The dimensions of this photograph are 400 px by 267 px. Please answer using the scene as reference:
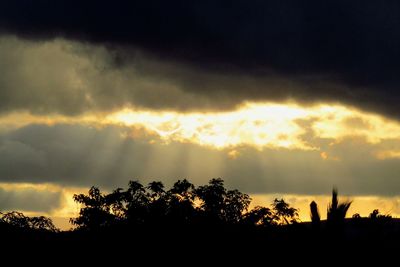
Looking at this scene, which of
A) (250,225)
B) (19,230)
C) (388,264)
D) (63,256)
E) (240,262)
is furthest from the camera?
(19,230)

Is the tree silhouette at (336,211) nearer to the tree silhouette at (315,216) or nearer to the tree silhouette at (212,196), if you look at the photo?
the tree silhouette at (315,216)

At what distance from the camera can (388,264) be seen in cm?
2119

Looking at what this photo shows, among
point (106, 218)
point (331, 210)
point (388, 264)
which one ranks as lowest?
point (388, 264)

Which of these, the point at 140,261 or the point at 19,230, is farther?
the point at 19,230

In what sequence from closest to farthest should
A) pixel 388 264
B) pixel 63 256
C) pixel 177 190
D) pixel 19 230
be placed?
1. pixel 388 264
2. pixel 63 256
3. pixel 19 230
4. pixel 177 190

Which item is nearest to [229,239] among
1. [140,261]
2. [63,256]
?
[140,261]

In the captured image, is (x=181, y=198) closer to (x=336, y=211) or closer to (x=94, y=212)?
(x=94, y=212)

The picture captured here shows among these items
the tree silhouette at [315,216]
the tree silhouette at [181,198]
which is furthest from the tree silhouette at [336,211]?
the tree silhouette at [181,198]

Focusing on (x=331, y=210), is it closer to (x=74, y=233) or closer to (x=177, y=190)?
(x=74, y=233)

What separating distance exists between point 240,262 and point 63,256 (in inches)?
320

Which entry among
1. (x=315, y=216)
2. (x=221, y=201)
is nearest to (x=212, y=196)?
(x=221, y=201)

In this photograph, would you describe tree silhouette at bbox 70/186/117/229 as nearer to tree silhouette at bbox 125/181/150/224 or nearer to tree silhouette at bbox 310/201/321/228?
tree silhouette at bbox 125/181/150/224

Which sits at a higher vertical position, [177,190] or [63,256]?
[177,190]

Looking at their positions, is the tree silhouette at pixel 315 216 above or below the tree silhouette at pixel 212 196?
below
